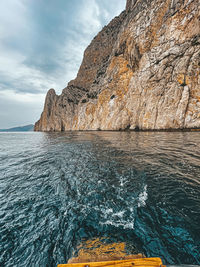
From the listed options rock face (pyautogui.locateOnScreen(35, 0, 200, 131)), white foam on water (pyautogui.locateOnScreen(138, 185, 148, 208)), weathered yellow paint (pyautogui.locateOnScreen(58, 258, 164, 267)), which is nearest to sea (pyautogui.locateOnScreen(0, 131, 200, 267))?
white foam on water (pyautogui.locateOnScreen(138, 185, 148, 208))

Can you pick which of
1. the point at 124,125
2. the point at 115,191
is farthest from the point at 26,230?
the point at 124,125

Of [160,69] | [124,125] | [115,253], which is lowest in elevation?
[115,253]

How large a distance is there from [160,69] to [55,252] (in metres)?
35.0

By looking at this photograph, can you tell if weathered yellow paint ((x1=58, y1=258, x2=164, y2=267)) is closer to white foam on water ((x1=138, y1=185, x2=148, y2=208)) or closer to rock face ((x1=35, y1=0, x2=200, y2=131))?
Answer: white foam on water ((x1=138, y1=185, x2=148, y2=208))

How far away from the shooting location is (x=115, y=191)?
4527 millimetres

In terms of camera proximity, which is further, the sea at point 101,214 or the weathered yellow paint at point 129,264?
the sea at point 101,214

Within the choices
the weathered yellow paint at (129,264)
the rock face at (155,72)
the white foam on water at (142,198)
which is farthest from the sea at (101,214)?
the rock face at (155,72)

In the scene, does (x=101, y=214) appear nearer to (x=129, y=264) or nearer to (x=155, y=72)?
(x=129, y=264)

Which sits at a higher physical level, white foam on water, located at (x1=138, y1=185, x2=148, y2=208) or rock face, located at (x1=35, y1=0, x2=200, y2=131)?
rock face, located at (x1=35, y1=0, x2=200, y2=131)

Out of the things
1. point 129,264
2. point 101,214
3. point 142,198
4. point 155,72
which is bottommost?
point 101,214

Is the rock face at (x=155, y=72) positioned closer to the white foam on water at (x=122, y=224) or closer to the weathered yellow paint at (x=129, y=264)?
the white foam on water at (x=122, y=224)

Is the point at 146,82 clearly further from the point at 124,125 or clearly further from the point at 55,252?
the point at 55,252

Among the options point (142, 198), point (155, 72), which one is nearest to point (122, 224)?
point (142, 198)

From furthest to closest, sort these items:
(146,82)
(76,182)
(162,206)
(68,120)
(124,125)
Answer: (68,120) → (124,125) → (146,82) → (76,182) → (162,206)
